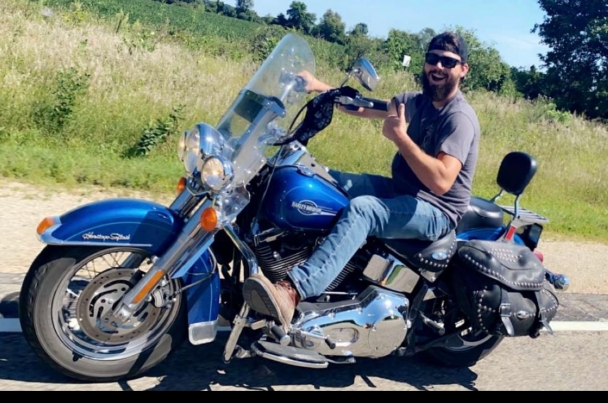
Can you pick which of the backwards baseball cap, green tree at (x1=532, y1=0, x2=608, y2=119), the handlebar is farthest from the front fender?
green tree at (x1=532, y1=0, x2=608, y2=119)

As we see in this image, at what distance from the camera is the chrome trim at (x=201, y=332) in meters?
3.32

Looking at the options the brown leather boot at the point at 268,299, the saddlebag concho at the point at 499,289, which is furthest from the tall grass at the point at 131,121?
the saddlebag concho at the point at 499,289

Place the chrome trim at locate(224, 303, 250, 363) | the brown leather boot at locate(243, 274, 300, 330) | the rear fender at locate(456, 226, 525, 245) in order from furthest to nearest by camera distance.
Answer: the rear fender at locate(456, 226, 525, 245) → the chrome trim at locate(224, 303, 250, 363) → the brown leather boot at locate(243, 274, 300, 330)

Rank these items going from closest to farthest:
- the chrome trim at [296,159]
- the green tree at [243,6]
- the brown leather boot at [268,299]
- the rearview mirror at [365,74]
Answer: the brown leather boot at [268,299] → the rearview mirror at [365,74] → the chrome trim at [296,159] → the green tree at [243,6]

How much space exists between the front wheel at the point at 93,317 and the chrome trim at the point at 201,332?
0.09 meters

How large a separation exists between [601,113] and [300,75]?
30056 millimetres

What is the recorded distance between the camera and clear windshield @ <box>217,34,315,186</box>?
10.6 feet

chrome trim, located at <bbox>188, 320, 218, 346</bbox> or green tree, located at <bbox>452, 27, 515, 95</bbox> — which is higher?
green tree, located at <bbox>452, 27, 515, 95</bbox>

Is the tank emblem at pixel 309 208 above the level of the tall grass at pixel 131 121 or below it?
above

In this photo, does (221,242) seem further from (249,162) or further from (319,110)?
(319,110)

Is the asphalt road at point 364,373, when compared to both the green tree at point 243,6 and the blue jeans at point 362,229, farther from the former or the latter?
the green tree at point 243,6

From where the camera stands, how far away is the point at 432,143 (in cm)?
366

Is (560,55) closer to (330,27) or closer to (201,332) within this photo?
(330,27)

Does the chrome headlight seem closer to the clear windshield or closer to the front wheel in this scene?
the clear windshield
